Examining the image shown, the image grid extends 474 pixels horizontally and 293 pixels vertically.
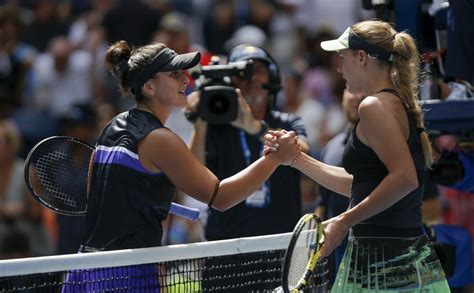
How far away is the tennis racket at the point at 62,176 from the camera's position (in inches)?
195

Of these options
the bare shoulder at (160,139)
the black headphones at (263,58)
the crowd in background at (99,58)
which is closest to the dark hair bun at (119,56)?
the bare shoulder at (160,139)

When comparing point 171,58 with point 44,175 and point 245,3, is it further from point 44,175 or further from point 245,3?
point 245,3

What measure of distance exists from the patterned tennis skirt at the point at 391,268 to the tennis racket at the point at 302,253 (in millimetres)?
214

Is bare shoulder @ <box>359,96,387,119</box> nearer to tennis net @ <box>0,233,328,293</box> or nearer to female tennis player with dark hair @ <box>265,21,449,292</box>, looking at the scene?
female tennis player with dark hair @ <box>265,21,449,292</box>

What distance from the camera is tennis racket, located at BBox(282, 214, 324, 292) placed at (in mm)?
4125

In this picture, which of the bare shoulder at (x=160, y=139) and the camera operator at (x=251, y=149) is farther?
the camera operator at (x=251, y=149)

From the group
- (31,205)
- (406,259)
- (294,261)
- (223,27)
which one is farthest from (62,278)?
(223,27)

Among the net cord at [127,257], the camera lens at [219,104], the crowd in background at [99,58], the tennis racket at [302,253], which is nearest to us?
the tennis racket at [302,253]

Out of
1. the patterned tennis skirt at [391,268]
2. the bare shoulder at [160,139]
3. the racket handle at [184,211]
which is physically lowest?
the patterned tennis skirt at [391,268]

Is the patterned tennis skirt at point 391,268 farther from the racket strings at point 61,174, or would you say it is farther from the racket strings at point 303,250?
the racket strings at point 61,174

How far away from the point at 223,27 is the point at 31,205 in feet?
12.1

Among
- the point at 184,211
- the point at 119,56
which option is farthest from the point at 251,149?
the point at 119,56

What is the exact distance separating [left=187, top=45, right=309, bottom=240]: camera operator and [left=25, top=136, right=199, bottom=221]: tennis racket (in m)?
1.31

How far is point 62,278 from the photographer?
4.71 m
